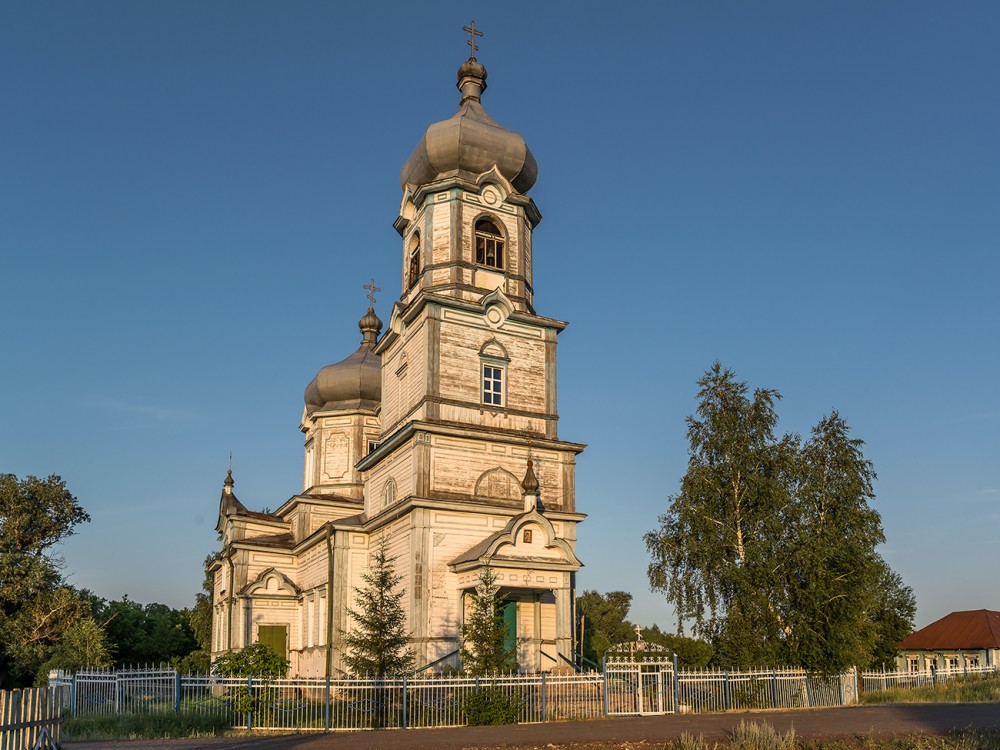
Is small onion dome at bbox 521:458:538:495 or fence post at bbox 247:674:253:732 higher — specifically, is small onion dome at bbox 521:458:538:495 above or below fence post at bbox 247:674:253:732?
above

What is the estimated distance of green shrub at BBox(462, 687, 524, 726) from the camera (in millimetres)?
19516

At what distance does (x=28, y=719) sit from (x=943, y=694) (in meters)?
24.9

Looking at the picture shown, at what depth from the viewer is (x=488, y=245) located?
102ft

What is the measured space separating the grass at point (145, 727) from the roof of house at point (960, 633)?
44417mm

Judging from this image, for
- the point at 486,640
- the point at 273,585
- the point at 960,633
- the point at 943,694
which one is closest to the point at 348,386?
the point at 273,585

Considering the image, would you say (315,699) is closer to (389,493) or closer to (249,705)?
(249,705)

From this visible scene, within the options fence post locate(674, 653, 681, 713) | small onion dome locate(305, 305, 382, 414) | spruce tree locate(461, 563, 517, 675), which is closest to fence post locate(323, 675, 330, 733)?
spruce tree locate(461, 563, 517, 675)

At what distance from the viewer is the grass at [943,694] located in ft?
84.5

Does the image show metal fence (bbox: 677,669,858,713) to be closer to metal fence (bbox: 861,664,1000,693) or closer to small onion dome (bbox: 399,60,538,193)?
metal fence (bbox: 861,664,1000,693)

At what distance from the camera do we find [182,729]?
59.1ft

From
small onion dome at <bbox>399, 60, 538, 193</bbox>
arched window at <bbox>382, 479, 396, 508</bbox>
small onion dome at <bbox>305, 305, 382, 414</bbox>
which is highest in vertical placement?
small onion dome at <bbox>399, 60, 538, 193</bbox>

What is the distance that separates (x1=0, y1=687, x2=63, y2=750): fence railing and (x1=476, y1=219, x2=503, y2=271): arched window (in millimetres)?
A: 20733

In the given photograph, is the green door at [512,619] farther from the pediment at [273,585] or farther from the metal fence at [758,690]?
the pediment at [273,585]

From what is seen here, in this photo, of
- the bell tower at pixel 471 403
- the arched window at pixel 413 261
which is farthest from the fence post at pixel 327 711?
the arched window at pixel 413 261
